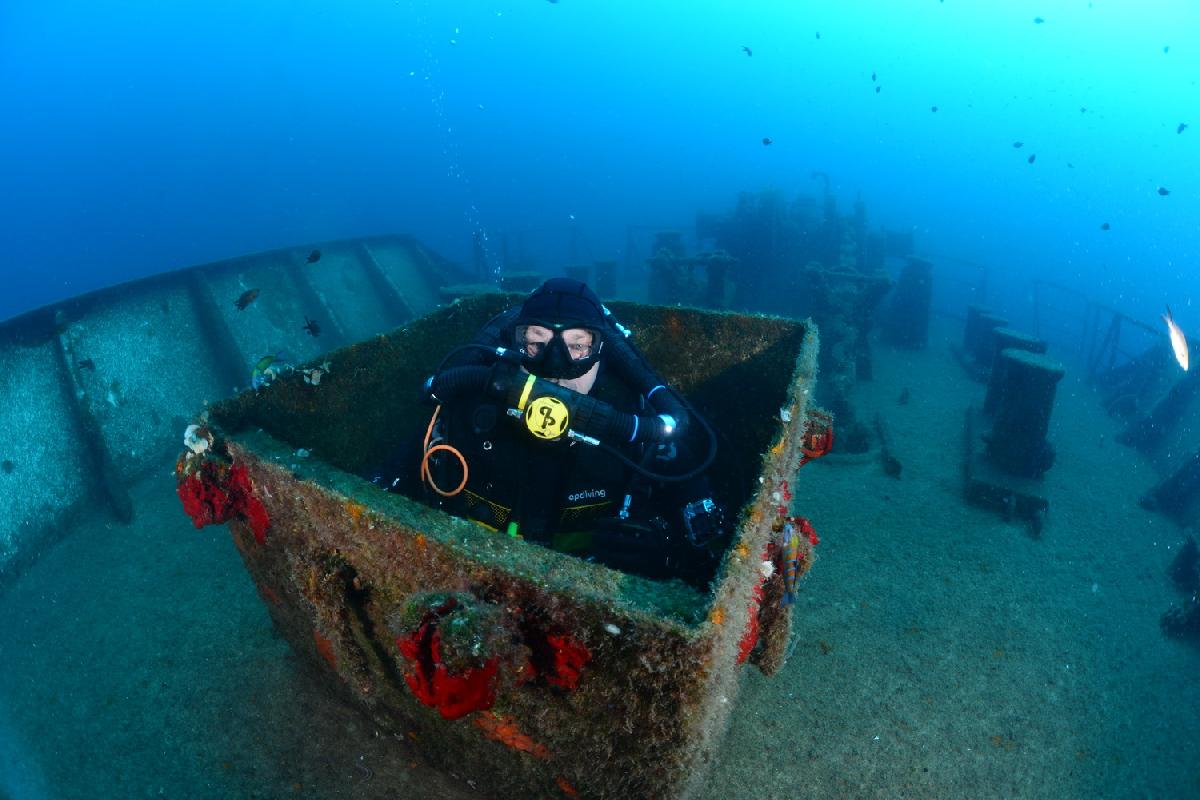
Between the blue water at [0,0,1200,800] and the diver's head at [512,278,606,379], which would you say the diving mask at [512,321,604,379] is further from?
the blue water at [0,0,1200,800]

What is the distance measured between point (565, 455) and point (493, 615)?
1.64 m

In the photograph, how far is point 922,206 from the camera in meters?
71.2

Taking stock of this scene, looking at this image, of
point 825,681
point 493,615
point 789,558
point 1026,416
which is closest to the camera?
point 493,615

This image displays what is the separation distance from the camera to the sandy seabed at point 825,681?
3252mm

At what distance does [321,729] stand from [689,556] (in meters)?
2.49

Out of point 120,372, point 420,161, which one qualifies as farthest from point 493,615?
point 420,161

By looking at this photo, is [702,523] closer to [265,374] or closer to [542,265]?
[265,374]

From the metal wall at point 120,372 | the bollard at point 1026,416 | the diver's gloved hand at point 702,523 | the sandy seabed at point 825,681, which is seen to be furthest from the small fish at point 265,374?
the bollard at point 1026,416

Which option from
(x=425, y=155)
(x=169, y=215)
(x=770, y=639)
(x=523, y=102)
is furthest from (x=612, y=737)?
(x=523, y=102)

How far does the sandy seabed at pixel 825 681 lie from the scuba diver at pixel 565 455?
58.1 inches

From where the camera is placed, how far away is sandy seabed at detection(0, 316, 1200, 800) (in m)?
3.25

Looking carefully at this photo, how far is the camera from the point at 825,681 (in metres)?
3.91

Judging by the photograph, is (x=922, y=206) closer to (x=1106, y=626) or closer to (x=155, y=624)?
(x=1106, y=626)

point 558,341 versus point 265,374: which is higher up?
point 558,341
